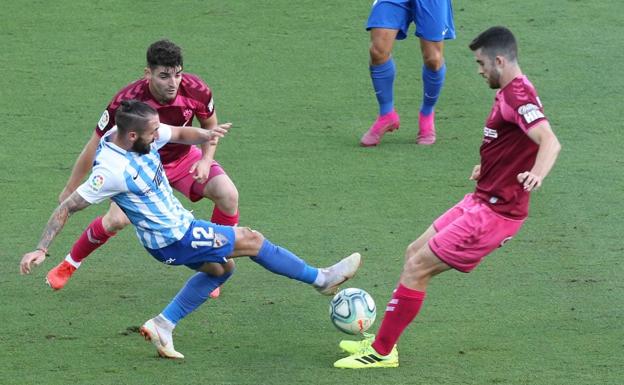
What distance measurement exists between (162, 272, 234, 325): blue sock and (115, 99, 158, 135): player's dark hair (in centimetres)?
97

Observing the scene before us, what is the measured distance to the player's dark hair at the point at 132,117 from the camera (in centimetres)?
570

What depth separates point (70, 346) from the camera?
6199mm

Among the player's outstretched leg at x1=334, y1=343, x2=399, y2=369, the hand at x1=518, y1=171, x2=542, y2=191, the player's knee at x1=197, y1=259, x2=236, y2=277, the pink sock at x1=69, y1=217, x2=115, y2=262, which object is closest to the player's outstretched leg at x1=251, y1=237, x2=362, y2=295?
the player's knee at x1=197, y1=259, x2=236, y2=277

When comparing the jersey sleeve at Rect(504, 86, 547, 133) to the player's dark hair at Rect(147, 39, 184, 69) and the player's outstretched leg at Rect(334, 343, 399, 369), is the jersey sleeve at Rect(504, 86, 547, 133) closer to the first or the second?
the player's outstretched leg at Rect(334, 343, 399, 369)

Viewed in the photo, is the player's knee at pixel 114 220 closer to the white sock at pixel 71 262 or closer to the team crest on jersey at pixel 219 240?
the white sock at pixel 71 262

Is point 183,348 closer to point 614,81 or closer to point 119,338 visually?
point 119,338

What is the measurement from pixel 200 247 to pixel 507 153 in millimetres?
1663

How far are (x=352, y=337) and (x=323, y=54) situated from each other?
17.2 feet

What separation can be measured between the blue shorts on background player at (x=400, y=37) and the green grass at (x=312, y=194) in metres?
0.20

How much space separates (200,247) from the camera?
596 cm

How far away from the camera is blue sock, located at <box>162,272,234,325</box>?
612cm

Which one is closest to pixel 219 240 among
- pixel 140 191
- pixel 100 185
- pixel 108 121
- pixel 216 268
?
pixel 216 268

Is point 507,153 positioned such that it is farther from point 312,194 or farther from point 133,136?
point 312,194

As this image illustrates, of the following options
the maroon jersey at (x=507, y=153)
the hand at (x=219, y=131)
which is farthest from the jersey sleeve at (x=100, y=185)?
the maroon jersey at (x=507, y=153)
